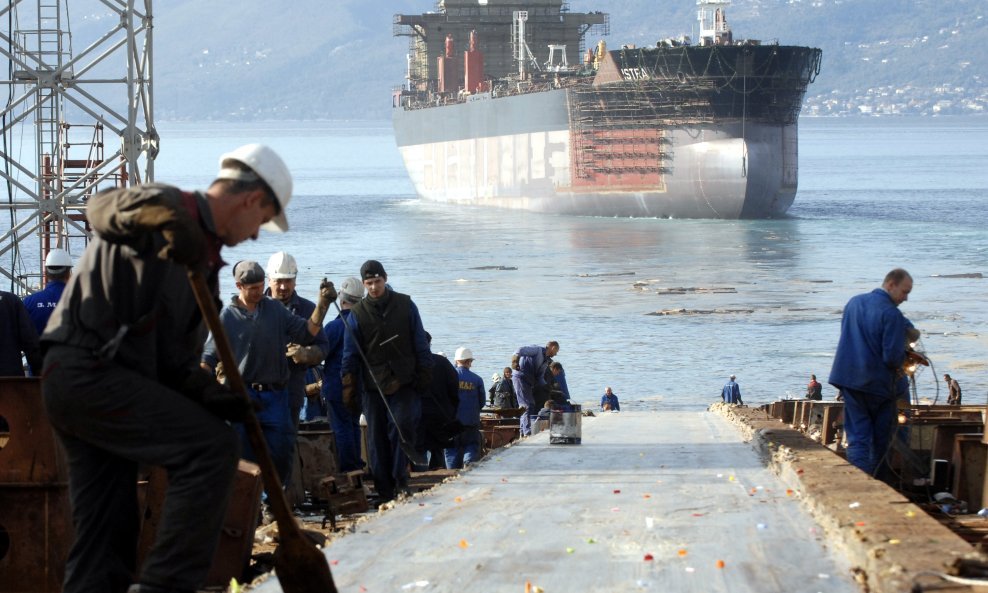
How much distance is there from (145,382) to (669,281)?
148 ft

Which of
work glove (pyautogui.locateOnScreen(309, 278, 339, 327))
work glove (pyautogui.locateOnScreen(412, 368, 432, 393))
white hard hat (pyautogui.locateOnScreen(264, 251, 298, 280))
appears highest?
white hard hat (pyautogui.locateOnScreen(264, 251, 298, 280))

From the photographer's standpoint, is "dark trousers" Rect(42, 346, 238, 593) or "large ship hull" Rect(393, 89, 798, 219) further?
"large ship hull" Rect(393, 89, 798, 219)

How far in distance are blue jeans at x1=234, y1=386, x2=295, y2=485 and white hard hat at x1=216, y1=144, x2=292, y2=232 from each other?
3.59 meters

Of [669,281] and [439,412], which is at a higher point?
[669,281]

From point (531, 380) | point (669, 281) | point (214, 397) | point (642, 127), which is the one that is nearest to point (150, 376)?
point (214, 397)

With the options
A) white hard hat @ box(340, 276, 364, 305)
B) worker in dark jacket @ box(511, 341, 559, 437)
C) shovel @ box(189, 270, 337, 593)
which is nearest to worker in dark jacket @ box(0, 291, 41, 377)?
white hard hat @ box(340, 276, 364, 305)

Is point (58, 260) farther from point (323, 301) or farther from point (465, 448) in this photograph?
point (465, 448)

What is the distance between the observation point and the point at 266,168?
4219 mm

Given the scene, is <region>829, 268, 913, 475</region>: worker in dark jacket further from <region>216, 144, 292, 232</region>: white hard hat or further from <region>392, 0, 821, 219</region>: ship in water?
<region>392, 0, 821, 219</region>: ship in water

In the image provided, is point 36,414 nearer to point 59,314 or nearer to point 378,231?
point 59,314

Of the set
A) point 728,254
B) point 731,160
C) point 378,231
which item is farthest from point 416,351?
point 378,231

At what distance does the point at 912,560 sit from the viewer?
15.5ft

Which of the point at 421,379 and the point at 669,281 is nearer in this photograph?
the point at 421,379

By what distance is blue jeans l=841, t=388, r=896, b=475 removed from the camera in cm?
933
